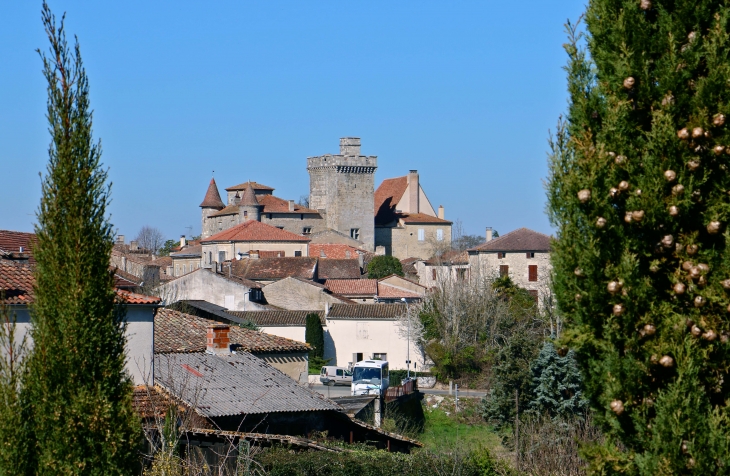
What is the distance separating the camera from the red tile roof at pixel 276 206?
86250 mm

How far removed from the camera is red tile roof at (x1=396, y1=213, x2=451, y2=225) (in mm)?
91500

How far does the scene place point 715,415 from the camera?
4535 mm

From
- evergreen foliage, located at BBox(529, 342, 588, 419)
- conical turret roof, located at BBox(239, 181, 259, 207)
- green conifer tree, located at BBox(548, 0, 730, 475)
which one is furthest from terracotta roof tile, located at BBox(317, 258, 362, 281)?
green conifer tree, located at BBox(548, 0, 730, 475)

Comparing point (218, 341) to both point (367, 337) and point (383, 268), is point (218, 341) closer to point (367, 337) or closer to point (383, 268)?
point (367, 337)

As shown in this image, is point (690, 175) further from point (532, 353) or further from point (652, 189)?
point (532, 353)

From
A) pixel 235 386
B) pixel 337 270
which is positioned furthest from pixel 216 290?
pixel 235 386

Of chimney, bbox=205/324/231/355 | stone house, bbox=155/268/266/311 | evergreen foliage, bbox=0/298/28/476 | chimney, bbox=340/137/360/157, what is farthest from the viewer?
chimney, bbox=340/137/360/157

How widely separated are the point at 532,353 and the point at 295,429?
13342 millimetres

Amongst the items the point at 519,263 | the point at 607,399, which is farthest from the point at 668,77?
the point at 519,263

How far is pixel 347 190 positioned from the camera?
3499 inches

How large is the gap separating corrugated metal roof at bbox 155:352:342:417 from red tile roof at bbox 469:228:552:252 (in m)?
38.2

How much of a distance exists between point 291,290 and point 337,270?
13472 mm

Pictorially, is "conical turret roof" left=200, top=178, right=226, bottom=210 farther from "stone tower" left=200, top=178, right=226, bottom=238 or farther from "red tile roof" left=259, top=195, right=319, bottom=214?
"red tile roof" left=259, top=195, right=319, bottom=214

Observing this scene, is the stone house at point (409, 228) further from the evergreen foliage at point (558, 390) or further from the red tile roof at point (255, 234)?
the evergreen foliage at point (558, 390)
